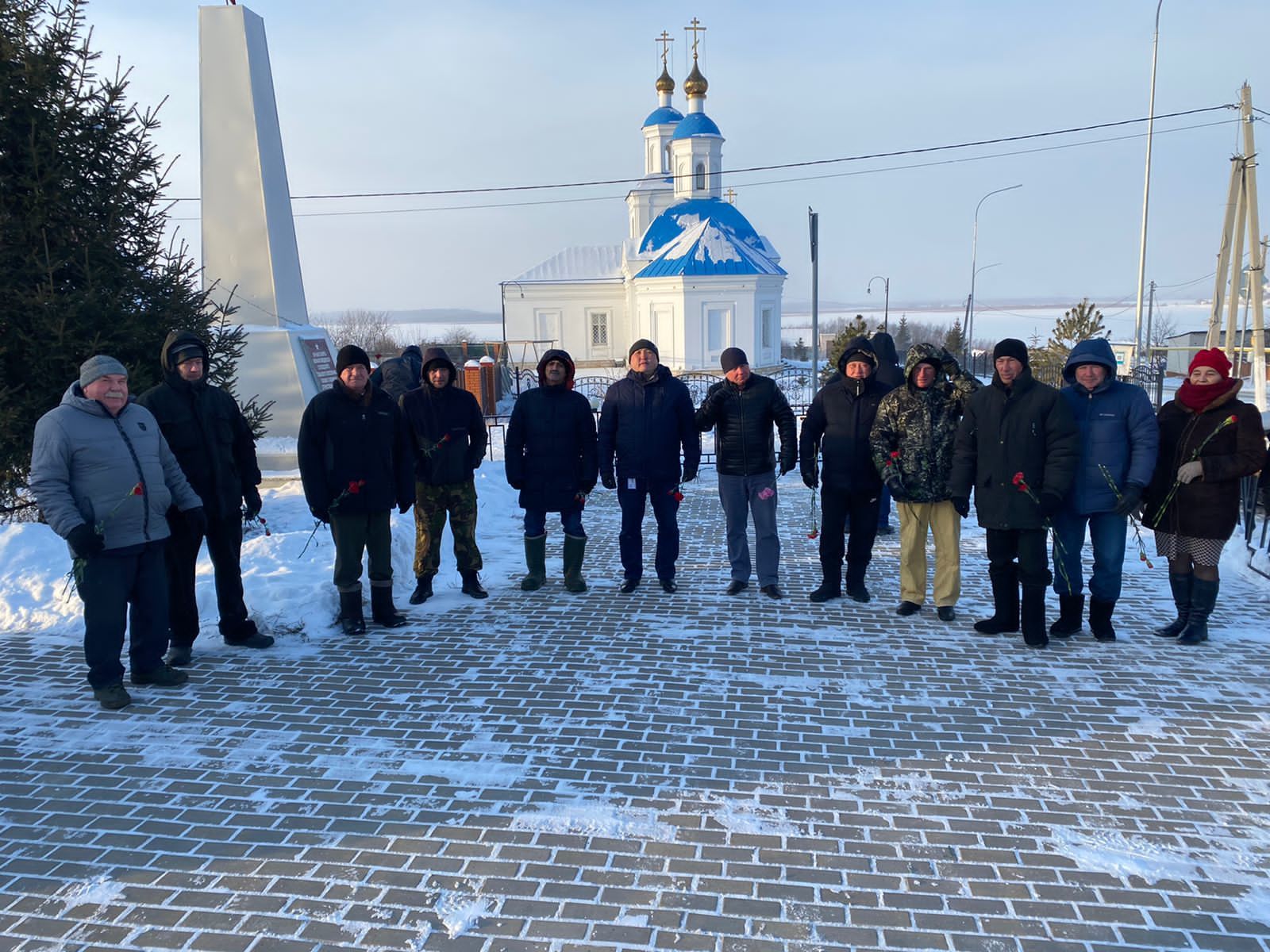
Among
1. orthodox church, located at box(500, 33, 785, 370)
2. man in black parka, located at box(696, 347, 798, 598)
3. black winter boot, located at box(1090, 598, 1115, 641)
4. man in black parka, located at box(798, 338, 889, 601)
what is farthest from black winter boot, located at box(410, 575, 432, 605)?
orthodox church, located at box(500, 33, 785, 370)

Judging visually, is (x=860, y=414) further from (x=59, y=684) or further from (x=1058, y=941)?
(x=59, y=684)

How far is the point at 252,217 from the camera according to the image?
38.1ft

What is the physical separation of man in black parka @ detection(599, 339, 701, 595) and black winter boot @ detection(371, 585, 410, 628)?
1791 millimetres

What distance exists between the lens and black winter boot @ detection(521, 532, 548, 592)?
685cm

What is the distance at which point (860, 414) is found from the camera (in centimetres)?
629

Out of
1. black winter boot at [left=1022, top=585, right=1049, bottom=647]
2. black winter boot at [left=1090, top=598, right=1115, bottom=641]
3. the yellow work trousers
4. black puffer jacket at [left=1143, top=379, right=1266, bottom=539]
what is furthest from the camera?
the yellow work trousers

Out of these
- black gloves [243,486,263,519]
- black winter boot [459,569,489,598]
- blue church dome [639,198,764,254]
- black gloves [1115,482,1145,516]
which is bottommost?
black winter boot [459,569,489,598]

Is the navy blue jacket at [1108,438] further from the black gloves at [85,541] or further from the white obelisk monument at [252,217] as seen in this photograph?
the white obelisk monument at [252,217]

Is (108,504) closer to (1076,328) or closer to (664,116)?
(1076,328)

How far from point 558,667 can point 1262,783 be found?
11.3 feet

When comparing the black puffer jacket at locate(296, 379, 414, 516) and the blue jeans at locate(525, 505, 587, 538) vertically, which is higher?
the black puffer jacket at locate(296, 379, 414, 516)

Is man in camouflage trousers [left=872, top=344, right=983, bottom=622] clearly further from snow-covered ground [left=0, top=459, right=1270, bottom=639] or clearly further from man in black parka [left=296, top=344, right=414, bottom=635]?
man in black parka [left=296, top=344, right=414, bottom=635]

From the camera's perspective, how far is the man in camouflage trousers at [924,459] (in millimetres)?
5852

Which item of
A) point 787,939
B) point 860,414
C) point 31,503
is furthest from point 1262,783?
point 31,503
